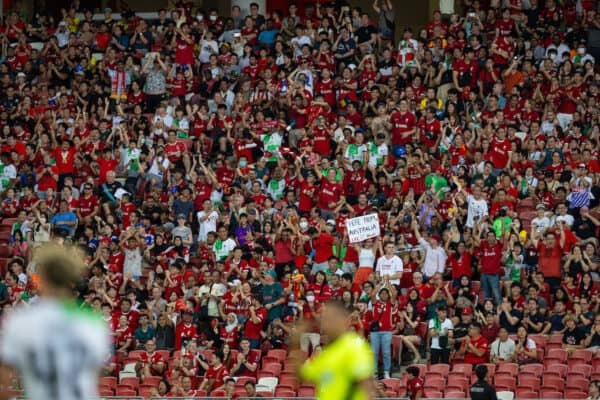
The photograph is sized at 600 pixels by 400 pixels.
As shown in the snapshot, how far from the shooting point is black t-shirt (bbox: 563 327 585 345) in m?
17.7

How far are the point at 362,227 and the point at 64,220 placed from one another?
217 inches

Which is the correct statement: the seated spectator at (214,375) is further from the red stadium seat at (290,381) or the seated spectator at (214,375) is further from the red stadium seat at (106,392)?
the red stadium seat at (106,392)

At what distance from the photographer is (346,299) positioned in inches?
722

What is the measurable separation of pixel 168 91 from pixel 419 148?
595cm

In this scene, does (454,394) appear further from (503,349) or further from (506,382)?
(503,349)

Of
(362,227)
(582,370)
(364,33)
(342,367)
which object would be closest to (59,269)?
(342,367)

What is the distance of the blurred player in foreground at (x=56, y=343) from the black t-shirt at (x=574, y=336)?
12.9 metres

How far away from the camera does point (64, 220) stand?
21.6m

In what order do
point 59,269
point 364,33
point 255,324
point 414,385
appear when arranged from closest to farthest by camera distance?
point 59,269
point 414,385
point 255,324
point 364,33

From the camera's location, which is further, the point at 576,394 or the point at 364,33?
the point at 364,33

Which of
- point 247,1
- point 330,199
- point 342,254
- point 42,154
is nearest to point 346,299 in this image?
point 342,254

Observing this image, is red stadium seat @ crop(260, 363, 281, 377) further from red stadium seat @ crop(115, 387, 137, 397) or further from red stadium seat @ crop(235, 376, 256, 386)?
red stadium seat @ crop(115, 387, 137, 397)

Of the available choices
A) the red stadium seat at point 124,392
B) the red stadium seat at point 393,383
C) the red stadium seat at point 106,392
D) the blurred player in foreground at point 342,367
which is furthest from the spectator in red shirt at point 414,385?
the blurred player in foreground at point 342,367

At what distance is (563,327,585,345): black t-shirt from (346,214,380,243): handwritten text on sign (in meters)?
3.55
